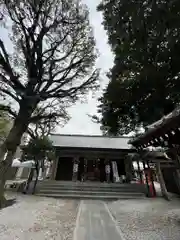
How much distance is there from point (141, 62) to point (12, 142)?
6.19 meters

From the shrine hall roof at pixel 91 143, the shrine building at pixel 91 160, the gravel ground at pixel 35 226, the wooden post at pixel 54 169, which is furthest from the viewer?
the shrine hall roof at pixel 91 143

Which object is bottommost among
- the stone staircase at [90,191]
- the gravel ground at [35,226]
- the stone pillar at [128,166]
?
the gravel ground at [35,226]

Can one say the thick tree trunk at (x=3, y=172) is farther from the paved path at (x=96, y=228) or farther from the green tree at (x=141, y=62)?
the green tree at (x=141, y=62)

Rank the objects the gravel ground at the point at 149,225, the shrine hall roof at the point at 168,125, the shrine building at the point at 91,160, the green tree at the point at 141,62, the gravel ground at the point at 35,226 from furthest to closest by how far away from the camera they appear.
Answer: the shrine building at the point at 91,160 → the green tree at the point at 141,62 → the gravel ground at the point at 149,225 → the gravel ground at the point at 35,226 → the shrine hall roof at the point at 168,125

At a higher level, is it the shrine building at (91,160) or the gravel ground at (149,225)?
the shrine building at (91,160)

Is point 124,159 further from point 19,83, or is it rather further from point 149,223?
point 19,83

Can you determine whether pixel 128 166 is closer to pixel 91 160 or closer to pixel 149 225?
pixel 91 160

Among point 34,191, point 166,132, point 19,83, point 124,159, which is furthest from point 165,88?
point 34,191

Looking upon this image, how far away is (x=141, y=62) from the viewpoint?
20.6ft

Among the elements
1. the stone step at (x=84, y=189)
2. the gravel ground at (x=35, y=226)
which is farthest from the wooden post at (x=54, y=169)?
the gravel ground at (x=35, y=226)

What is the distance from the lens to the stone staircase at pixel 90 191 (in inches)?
301

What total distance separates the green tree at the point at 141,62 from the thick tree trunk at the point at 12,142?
456cm

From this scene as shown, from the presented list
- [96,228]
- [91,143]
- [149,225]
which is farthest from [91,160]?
[96,228]

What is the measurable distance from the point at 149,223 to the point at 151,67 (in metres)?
5.58
